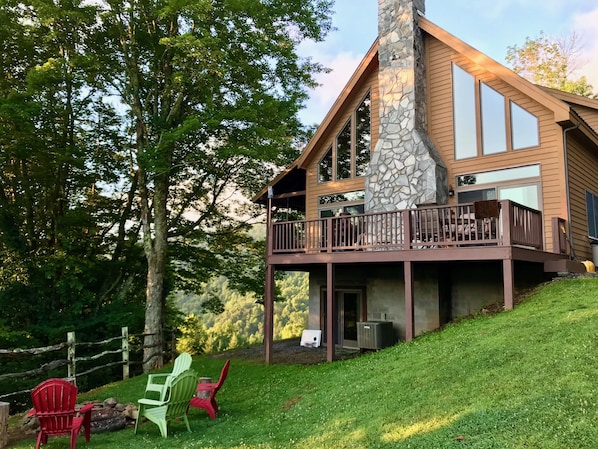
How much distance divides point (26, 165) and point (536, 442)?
1683 centimetres

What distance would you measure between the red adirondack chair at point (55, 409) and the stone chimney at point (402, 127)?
8617 millimetres

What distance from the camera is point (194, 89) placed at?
1530cm

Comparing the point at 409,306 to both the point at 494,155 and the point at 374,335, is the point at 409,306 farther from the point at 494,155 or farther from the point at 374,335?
the point at 494,155

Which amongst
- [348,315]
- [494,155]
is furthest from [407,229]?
[348,315]

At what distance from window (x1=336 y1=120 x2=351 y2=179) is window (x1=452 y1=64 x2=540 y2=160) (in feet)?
11.3

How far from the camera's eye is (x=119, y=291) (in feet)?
56.7

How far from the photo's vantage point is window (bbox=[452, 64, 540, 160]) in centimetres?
1103

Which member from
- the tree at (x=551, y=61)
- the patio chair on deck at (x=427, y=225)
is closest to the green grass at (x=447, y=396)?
the patio chair on deck at (x=427, y=225)

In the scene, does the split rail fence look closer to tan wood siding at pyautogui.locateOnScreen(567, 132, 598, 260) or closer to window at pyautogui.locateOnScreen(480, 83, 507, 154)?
window at pyautogui.locateOnScreen(480, 83, 507, 154)

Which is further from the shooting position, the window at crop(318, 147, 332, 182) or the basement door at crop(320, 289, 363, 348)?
the window at crop(318, 147, 332, 182)

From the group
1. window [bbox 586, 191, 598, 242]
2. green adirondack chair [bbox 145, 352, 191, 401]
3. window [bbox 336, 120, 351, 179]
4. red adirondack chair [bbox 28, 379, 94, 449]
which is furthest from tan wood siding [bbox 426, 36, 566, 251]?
red adirondack chair [bbox 28, 379, 94, 449]

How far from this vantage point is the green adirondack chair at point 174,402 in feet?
21.2

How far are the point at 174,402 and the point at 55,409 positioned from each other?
62.4 inches

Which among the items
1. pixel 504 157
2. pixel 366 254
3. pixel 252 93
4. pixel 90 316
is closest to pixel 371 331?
pixel 366 254
